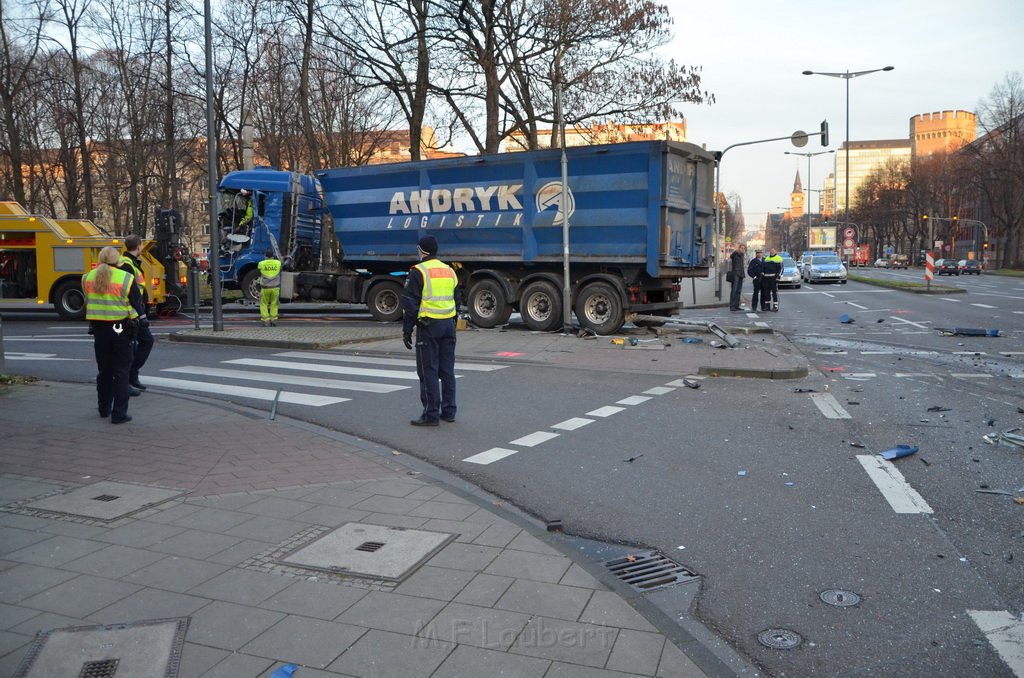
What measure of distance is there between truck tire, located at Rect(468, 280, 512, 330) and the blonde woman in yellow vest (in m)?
9.26

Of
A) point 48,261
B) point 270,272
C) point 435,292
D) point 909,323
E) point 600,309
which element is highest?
point 48,261

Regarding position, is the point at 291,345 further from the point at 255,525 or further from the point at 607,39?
the point at 607,39

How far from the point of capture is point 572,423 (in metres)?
8.12

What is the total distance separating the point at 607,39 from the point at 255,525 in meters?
20.7

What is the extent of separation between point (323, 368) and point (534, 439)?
543 centimetres

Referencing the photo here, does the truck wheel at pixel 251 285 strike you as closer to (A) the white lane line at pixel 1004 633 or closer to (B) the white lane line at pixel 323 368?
(B) the white lane line at pixel 323 368

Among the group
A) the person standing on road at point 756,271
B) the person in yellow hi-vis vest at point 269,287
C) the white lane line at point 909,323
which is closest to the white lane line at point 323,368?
the person in yellow hi-vis vest at point 269,287

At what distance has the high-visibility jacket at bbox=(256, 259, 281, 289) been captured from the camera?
17.9m

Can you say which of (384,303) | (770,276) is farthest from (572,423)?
(770,276)

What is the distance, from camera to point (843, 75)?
48.1m

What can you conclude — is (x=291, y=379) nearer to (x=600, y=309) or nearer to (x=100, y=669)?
(x=600, y=309)

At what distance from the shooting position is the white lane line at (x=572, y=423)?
7.90 meters

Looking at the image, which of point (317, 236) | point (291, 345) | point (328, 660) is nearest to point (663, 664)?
point (328, 660)

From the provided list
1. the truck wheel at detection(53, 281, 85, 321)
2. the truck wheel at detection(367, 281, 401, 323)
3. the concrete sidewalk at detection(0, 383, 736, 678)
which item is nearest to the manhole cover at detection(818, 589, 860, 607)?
the concrete sidewalk at detection(0, 383, 736, 678)
